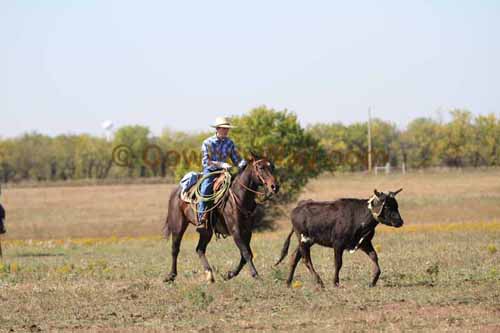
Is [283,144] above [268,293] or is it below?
above

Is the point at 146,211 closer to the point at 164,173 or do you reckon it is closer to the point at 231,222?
the point at 164,173

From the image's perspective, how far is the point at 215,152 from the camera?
619 inches

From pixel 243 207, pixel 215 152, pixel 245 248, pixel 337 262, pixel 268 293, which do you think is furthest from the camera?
pixel 215 152

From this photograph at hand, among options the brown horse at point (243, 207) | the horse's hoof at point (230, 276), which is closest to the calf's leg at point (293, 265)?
the brown horse at point (243, 207)

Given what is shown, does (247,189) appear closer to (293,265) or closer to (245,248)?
(245,248)

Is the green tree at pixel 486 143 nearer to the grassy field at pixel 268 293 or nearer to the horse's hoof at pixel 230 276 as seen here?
the grassy field at pixel 268 293

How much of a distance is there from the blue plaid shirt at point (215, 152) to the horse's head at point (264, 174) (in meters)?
0.84

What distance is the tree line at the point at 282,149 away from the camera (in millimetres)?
46438

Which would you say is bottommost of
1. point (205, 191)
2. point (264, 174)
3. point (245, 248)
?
point (245, 248)

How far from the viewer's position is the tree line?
46.4m

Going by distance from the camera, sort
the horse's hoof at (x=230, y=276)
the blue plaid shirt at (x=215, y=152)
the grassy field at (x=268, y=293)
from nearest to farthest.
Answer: the grassy field at (x=268, y=293) → the horse's hoof at (x=230, y=276) → the blue plaid shirt at (x=215, y=152)

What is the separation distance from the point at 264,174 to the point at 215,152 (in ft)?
5.12

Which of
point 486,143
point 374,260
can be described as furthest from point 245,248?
point 486,143

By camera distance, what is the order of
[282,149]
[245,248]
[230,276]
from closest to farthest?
1. [245,248]
2. [230,276]
3. [282,149]
